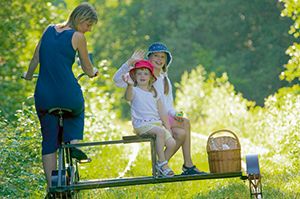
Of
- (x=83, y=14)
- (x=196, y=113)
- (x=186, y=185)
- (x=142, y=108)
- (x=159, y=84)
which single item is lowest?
(x=186, y=185)

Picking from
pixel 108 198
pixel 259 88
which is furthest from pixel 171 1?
pixel 108 198

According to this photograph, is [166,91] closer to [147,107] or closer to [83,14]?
[147,107]

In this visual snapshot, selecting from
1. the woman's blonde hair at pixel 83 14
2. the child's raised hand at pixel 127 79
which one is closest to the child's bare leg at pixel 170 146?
the child's raised hand at pixel 127 79

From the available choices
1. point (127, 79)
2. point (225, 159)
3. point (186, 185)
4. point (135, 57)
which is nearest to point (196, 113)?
point (186, 185)

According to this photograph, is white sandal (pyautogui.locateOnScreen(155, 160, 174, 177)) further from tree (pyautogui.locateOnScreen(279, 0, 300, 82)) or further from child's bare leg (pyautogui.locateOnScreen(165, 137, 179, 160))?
tree (pyautogui.locateOnScreen(279, 0, 300, 82))

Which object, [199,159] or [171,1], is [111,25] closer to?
[171,1]

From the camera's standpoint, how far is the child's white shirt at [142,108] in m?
8.64

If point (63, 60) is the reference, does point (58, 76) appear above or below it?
below

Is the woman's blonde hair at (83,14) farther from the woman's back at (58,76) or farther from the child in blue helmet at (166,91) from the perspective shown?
the child in blue helmet at (166,91)

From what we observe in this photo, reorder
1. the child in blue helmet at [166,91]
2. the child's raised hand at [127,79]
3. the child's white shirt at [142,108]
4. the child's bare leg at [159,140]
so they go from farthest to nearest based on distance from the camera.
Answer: the child in blue helmet at [166,91] → the child's white shirt at [142,108] → the child's raised hand at [127,79] → the child's bare leg at [159,140]

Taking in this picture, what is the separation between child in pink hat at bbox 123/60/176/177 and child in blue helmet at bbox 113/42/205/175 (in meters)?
0.14

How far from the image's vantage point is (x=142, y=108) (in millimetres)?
8688

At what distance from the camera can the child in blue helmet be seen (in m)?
8.77

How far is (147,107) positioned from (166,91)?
0.68 m
